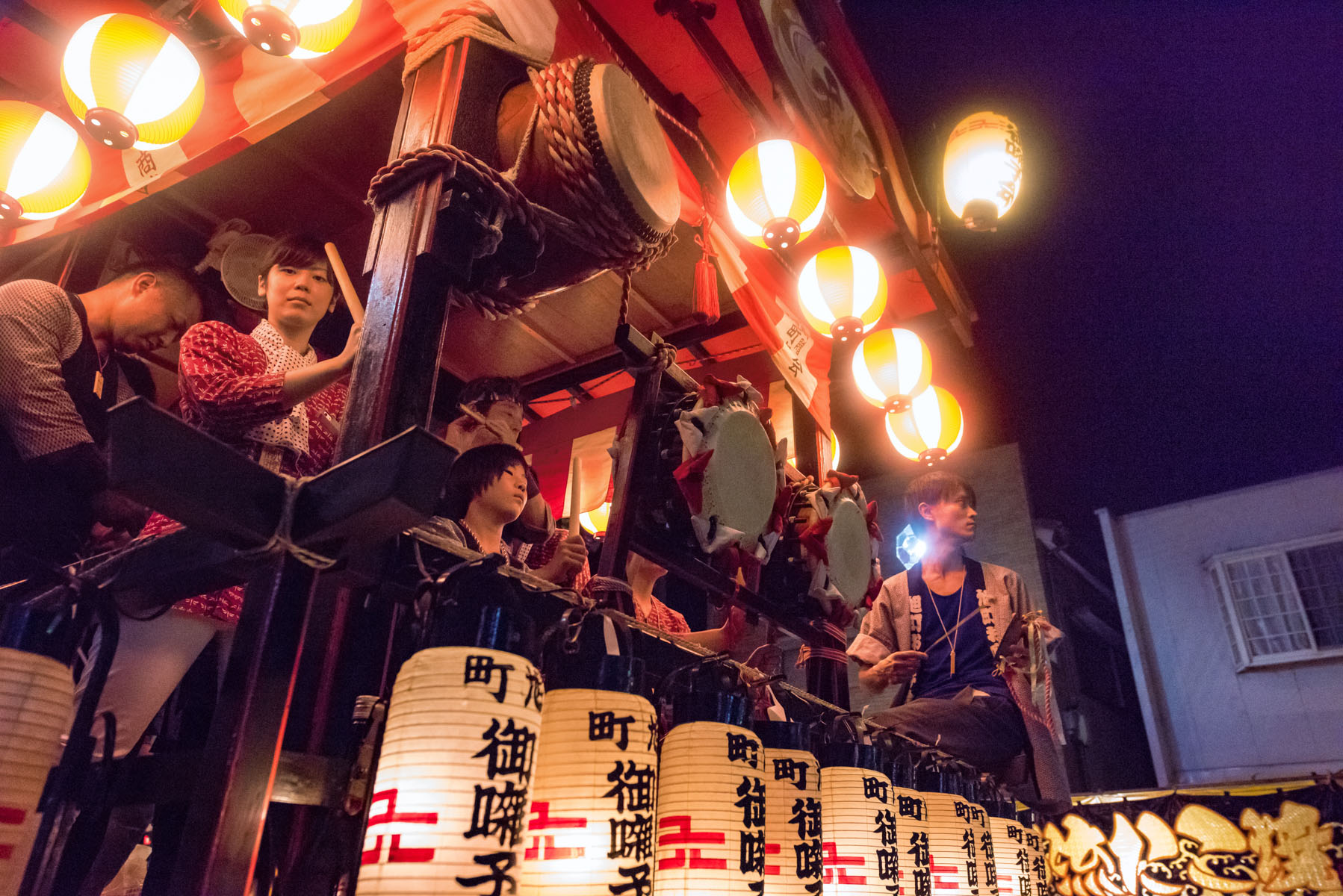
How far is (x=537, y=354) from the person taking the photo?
7758mm

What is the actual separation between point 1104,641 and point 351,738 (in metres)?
19.1

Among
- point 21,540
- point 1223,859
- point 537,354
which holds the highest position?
point 537,354

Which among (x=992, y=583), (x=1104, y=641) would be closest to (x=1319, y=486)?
(x=1104, y=641)

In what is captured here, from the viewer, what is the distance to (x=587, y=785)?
224cm

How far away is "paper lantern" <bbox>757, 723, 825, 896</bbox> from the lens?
9.70 ft

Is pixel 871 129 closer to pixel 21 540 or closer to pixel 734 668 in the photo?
pixel 734 668

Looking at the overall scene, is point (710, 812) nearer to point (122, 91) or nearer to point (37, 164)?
point (122, 91)

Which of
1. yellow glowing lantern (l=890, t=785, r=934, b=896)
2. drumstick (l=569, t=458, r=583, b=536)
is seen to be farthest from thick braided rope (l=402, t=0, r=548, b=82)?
yellow glowing lantern (l=890, t=785, r=934, b=896)

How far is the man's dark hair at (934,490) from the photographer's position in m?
6.46

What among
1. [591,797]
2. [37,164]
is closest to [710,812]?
[591,797]

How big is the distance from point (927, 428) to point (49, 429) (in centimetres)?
747

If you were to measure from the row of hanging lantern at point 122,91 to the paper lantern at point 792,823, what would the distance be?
369 cm

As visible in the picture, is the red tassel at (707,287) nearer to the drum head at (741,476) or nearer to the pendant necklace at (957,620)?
the drum head at (741,476)

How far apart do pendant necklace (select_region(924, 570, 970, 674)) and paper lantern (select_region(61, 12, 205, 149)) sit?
5657mm
